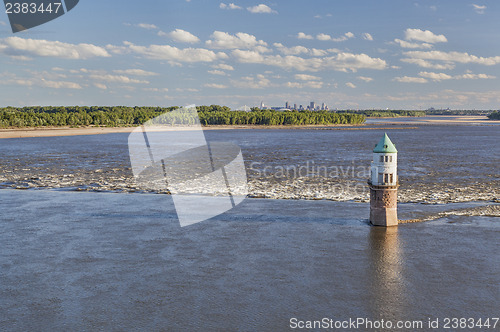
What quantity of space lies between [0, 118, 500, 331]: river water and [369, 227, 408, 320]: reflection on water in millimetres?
58

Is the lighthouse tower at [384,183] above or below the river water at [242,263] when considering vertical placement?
above

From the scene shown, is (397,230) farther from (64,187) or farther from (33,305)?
(64,187)

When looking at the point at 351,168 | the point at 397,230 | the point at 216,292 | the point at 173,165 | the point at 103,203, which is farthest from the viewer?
the point at 173,165

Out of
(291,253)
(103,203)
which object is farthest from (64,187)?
(291,253)

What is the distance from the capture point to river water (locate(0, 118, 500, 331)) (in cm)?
1391

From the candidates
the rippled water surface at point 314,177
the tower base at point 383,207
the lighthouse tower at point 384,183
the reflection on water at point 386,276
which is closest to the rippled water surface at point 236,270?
the reflection on water at point 386,276

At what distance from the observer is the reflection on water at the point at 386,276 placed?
1413 cm

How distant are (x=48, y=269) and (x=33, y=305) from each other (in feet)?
10.4

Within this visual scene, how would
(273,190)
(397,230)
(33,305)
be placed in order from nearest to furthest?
1. (33,305)
2. (397,230)
3. (273,190)

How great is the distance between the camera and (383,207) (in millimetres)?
23297

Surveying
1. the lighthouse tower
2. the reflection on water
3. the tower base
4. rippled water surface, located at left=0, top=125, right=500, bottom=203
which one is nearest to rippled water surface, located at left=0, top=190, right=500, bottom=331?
the reflection on water

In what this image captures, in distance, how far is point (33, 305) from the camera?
1437cm

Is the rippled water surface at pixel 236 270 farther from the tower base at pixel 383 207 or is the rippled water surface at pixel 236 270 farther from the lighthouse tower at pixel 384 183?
the lighthouse tower at pixel 384 183

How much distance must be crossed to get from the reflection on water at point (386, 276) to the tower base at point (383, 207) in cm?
74
